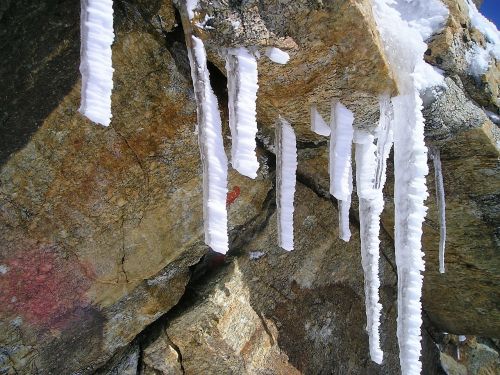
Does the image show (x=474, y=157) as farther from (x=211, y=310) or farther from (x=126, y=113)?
(x=126, y=113)

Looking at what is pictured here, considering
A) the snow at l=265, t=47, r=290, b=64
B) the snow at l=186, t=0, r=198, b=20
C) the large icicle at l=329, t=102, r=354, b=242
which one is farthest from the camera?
the large icicle at l=329, t=102, r=354, b=242

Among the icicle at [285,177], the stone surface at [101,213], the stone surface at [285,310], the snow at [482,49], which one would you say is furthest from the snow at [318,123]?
the snow at [482,49]

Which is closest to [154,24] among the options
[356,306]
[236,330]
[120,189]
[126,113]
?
[126,113]

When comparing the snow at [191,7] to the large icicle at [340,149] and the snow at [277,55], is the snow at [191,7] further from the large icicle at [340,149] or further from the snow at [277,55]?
the large icicle at [340,149]

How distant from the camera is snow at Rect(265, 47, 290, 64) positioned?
2029 mm

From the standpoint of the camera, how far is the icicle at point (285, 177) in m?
2.64

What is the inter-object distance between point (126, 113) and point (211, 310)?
78.3 inches

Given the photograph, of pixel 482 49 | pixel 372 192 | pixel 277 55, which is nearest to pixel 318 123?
pixel 372 192

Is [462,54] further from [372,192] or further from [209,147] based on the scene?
[209,147]

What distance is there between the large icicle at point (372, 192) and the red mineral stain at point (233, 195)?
4.15ft

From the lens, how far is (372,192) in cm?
255

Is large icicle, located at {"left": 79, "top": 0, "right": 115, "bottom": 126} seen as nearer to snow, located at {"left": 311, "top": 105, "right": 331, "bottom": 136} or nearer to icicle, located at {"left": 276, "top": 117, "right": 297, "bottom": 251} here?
icicle, located at {"left": 276, "top": 117, "right": 297, "bottom": 251}

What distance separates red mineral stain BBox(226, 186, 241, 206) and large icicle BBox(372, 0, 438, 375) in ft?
5.29

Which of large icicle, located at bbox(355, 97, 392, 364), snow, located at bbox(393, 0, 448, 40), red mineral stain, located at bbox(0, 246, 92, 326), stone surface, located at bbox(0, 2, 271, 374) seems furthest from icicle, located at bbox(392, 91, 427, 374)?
red mineral stain, located at bbox(0, 246, 92, 326)
